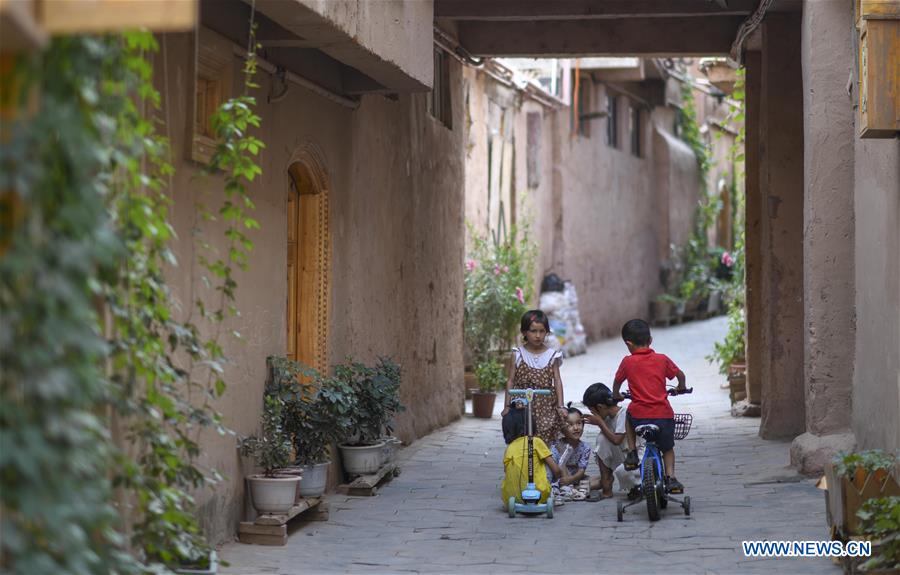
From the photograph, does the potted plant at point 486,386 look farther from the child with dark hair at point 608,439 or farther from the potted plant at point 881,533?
the potted plant at point 881,533

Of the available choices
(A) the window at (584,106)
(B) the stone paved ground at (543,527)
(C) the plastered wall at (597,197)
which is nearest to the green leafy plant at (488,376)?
(B) the stone paved ground at (543,527)

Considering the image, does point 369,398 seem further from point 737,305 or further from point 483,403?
point 737,305

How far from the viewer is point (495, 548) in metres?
7.95

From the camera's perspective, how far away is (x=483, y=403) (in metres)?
14.9

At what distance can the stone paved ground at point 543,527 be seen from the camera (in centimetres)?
741

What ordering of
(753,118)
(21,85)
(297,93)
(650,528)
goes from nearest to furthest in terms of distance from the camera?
(21,85), (650,528), (297,93), (753,118)

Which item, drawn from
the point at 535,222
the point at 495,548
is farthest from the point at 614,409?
the point at 535,222

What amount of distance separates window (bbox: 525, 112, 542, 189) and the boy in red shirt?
13762mm

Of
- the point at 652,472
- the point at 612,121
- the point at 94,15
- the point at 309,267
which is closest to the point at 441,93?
the point at 309,267

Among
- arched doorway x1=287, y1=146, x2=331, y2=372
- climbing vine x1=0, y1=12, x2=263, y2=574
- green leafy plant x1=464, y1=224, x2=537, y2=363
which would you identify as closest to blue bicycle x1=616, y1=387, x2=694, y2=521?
arched doorway x1=287, y1=146, x2=331, y2=372

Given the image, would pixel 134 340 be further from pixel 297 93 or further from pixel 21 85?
pixel 297 93

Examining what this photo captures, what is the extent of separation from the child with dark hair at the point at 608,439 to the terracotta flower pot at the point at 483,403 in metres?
4.96

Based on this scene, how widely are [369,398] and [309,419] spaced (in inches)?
41.1

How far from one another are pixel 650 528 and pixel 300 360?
9.77 feet
